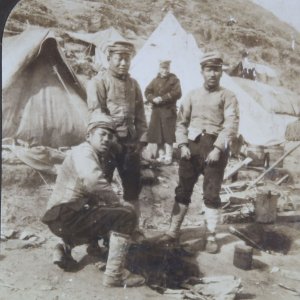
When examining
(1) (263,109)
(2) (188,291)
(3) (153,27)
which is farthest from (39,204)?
(1) (263,109)

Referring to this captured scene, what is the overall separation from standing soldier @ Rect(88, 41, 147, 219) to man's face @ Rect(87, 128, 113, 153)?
0.11m

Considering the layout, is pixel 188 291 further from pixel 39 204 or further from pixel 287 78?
pixel 287 78

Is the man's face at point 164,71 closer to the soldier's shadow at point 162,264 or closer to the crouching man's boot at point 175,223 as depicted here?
the crouching man's boot at point 175,223

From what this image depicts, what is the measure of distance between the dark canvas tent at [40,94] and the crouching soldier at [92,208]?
0.69 feet

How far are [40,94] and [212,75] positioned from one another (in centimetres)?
121

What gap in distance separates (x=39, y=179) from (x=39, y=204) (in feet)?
0.62

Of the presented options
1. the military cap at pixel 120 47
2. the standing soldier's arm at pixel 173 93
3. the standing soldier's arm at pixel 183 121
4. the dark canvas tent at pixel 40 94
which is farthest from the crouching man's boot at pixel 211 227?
the military cap at pixel 120 47

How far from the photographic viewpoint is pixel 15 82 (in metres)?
3.12

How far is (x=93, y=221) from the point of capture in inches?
114

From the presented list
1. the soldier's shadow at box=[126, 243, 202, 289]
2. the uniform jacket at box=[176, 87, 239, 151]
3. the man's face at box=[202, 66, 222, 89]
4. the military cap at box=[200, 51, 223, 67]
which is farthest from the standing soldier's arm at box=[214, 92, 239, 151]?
the soldier's shadow at box=[126, 243, 202, 289]

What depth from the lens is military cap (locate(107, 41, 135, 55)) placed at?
2.99 meters

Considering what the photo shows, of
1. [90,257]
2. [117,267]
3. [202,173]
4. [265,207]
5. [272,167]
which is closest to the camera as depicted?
[117,267]

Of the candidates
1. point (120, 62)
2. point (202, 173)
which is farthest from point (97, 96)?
point (202, 173)

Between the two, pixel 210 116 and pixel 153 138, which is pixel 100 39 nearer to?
pixel 153 138
